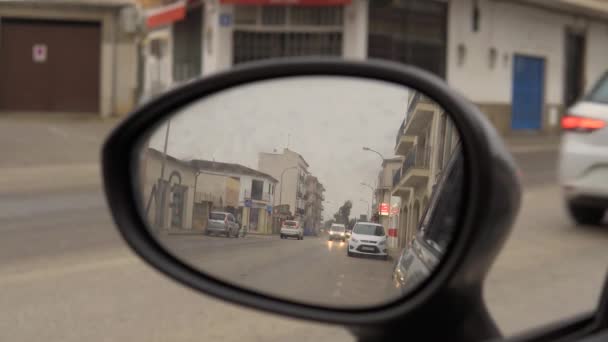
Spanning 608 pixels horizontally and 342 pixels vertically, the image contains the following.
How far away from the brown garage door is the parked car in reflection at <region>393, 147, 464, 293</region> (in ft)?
80.4

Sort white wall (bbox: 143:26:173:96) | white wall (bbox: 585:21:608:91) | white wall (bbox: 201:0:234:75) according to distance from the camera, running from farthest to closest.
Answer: white wall (bbox: 585:21:608:91), white wall (bbox: 143:26:173:96), white wall (bbox: 201:0:234:75)

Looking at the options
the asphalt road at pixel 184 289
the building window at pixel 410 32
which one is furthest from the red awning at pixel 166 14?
the asphalt road at pixel 184 289

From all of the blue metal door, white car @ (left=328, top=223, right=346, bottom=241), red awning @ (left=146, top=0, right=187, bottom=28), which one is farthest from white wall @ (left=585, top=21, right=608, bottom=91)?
white car @ (left=328, top=223, right=346, bottom=241)

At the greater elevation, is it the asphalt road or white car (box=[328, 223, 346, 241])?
white car (box=[328, 223, 346, 241])

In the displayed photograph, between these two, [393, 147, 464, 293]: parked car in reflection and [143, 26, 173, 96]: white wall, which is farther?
[143, 26, 173, 96]: white wall

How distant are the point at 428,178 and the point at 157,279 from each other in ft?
11.9

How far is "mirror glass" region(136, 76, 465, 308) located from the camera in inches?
61.4

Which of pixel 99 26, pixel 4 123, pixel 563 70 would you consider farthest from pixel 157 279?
pixel 563 70

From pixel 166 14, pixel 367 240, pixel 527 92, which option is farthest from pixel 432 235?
pixel 527 92

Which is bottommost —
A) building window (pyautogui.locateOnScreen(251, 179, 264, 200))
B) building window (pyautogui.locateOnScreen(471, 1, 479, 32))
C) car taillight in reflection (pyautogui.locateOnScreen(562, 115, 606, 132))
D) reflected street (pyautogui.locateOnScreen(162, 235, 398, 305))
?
reflected street (pyautogui.locateOnScreen(162, 235, 398, 305))

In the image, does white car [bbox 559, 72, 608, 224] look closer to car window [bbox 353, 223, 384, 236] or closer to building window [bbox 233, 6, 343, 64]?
car window [bbox 353, 223, 384, 236]

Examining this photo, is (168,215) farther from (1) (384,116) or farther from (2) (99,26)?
(2) (99,26)

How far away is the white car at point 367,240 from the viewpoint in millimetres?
1560

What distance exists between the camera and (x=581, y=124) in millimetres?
7172
